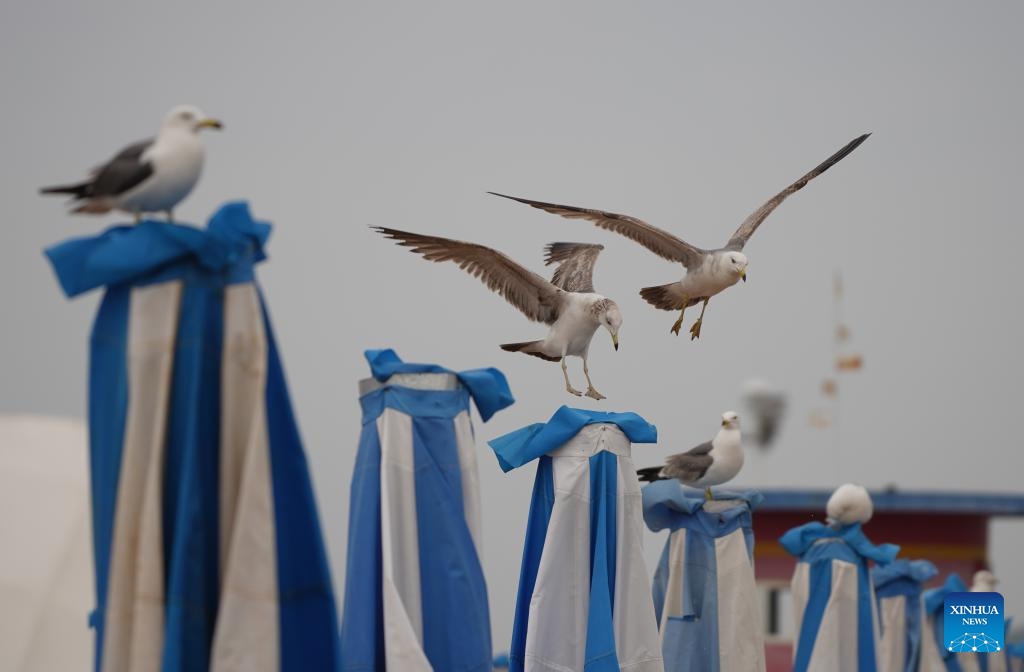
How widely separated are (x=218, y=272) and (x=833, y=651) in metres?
6.23

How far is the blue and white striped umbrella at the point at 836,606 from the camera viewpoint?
8898 mm

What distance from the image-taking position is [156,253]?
3535 millimetres

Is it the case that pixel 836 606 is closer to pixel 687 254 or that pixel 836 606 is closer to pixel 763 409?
pixel 687 254

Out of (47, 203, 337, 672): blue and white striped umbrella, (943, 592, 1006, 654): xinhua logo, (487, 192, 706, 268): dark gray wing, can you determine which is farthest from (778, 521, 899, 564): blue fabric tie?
(47, 203, 337, 672): blue and white striped umbrella

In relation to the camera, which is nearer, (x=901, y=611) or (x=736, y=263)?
(x=736, y=263)

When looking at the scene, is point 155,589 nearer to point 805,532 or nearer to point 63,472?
point 63,472

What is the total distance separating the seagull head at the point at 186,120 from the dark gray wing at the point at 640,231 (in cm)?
371

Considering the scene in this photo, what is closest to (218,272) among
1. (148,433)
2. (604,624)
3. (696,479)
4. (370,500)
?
(148,433)

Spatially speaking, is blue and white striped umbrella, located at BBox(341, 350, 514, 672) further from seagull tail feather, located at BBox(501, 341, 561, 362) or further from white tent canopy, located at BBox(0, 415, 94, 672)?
white tent canopy, located at BBox(0, 415, 94, 672)

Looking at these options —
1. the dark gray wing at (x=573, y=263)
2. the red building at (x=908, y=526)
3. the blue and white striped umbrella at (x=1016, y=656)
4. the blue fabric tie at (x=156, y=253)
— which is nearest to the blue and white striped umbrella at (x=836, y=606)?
the dark gray wing at (x=573, y=263)

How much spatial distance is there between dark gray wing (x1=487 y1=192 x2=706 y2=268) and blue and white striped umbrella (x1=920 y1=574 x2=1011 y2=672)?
15.8 ft

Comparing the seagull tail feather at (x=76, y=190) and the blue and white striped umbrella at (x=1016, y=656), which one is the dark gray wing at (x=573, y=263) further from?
the blue and white striped umbrella at (x=1016, y=656)

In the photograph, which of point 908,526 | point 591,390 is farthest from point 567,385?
point 908,526

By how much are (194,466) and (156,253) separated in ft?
1.75
